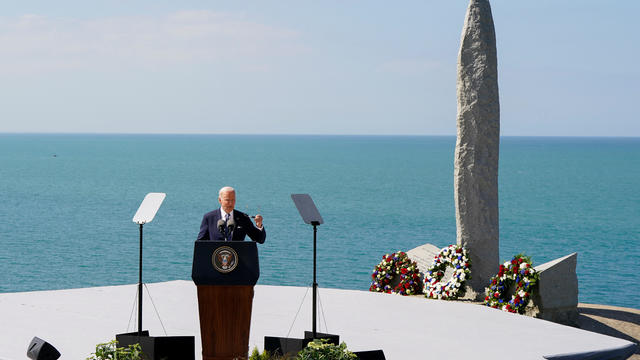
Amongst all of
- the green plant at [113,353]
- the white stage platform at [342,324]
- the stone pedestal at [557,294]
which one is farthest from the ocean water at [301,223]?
the green plant at [113,353]

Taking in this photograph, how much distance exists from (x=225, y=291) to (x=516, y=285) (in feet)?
19.6

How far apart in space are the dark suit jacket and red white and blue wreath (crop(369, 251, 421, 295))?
6.38m

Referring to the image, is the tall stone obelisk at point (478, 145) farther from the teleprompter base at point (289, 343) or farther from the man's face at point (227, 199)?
the man's face at point (227, 199)

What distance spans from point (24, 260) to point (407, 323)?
72.9 ft

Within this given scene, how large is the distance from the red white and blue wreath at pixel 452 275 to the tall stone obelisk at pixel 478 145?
0.16 meters

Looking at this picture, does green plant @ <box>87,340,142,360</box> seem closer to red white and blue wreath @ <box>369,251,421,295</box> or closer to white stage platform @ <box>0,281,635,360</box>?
white stage platform @ <box>0,281,635,360</box>

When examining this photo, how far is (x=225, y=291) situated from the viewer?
755 cm

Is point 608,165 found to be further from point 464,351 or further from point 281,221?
point 464,351

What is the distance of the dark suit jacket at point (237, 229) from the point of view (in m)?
8.08

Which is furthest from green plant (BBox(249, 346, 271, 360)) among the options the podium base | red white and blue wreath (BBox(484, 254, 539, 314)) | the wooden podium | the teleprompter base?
red white and blue wreath (BBox(484, 254, 539, 314))

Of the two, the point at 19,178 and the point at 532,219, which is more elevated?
the point at 19,178

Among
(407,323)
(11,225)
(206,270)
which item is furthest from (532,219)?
(206,270)

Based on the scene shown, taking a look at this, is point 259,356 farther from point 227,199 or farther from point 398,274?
point 398,274

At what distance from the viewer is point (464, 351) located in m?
9.24
